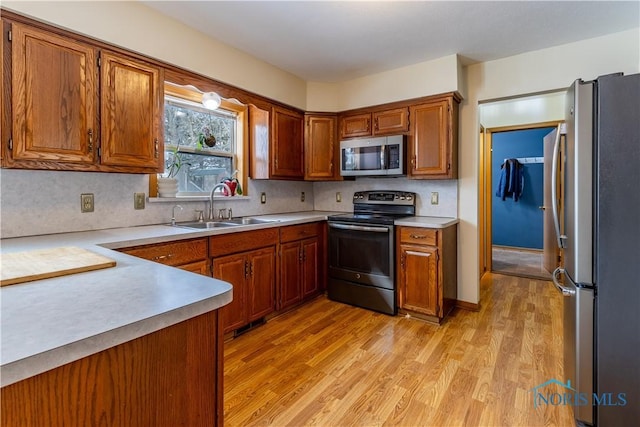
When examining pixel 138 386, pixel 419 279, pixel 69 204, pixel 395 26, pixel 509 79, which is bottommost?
pixel 419 279

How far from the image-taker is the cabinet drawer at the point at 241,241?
89.7 inches

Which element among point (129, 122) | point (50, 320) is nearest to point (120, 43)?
point (129, 122)

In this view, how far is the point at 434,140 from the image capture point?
2963 millimetres

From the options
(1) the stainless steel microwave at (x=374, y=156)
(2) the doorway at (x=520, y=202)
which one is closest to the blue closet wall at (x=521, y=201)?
(2) the doorway at (x=520, y=202)

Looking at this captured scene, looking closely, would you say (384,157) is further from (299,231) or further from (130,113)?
(130,113)

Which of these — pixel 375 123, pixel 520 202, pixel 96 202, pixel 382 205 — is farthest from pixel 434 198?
pixel 520 202

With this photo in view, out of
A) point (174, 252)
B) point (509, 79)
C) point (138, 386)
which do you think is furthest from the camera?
point (509, 79)

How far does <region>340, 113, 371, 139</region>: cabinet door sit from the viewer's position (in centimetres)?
337

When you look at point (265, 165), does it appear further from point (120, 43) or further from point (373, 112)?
point (120, 43)

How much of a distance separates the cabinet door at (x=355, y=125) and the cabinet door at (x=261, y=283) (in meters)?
1.57

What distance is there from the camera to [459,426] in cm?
157

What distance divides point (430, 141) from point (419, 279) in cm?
128

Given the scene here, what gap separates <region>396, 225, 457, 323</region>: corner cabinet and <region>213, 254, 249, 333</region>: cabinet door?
137 centimetres

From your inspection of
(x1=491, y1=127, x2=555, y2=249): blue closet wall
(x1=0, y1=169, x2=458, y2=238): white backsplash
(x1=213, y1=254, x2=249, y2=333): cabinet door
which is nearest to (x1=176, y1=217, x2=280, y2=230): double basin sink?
(x1=0, y1=169, x2=458, y2=238): white backsplash
